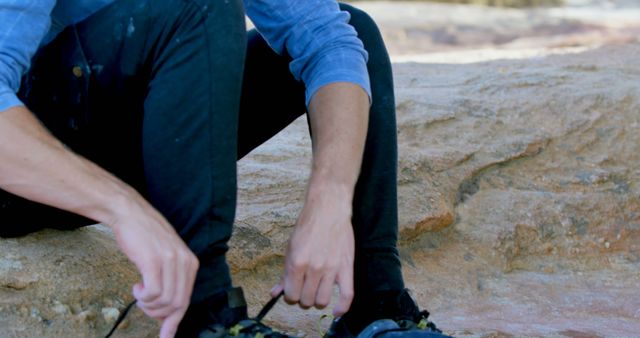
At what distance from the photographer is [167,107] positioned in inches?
62.4

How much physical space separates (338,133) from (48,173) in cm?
52

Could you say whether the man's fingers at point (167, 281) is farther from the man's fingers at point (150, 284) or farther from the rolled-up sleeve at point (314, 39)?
the rolled-up sleeve at point (314, 39)

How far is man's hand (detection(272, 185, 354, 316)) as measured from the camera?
63.4 inches

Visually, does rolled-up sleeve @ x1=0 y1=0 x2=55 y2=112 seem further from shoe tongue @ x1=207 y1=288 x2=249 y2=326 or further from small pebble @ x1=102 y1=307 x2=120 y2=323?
small pebble @ x1=102 y1=307 x2=120 y2=323

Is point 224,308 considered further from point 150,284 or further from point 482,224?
point 482,224

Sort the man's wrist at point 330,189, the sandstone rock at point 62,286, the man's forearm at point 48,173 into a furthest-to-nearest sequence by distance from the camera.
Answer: the sandstone rock at point 62,286 < the man's wrist at point 330,189 < the man's forearm at point 48,173

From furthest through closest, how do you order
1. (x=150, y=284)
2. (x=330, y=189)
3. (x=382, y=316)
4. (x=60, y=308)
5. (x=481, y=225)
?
(x=481, y=225) < (x=60, y=308) < (x=382, y=316) < (x=330, y=189) < (x=150, y=284)

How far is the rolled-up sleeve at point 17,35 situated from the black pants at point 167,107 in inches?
5.4

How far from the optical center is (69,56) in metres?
1.64

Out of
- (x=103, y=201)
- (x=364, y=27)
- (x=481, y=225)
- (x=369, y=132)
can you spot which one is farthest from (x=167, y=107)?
(x=481, y=225)

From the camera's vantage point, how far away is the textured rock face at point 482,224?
2.00 meters

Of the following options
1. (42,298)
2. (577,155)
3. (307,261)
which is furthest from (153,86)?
(577,155)

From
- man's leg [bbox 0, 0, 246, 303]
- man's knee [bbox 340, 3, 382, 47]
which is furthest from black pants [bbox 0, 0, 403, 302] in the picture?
man's knee [bbox 340, 3, 382, 47]

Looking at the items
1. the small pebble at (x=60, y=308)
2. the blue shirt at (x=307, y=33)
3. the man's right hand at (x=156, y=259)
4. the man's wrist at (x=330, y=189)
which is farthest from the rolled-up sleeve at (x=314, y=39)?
the small pebble at (x=60, y=308)
